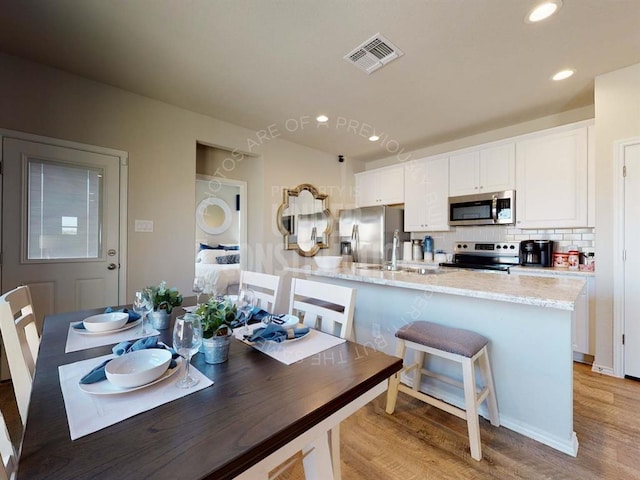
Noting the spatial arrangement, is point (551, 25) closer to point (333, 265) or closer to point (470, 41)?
point (470, 41)

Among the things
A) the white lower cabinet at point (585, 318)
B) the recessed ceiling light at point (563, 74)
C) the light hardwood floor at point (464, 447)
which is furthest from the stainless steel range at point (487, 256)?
the recessed ceiling light at point (563, 74)

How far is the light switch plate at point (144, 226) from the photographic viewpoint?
284cm

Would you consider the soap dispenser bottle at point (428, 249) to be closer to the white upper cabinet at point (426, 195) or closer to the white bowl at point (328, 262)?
the white upper cabinet at point (426, 195)

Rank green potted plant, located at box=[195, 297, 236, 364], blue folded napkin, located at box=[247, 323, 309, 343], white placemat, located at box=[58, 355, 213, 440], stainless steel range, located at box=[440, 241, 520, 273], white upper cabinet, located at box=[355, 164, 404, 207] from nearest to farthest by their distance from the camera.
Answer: white placemat, located at box=[58, 355, 213, 440] → green potted plant, located at box=[195, 297, 236, 364] → blue folded napkin, located at box=[247, 323, 309, 343] → stainless steel range, located at box=[440, 241, 520, 273] → white upper cabinet, located at box=[355, 164, 404, 207]

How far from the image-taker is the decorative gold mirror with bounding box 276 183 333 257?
4.09 m

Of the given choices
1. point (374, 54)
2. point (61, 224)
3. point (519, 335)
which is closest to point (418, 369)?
point (519, 335)

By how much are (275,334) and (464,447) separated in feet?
4.33

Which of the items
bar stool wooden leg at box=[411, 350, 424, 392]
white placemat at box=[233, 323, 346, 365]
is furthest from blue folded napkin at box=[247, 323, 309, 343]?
bar stool wooden leg at box=[411, 350, 424, 392]

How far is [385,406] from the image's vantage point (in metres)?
1.99

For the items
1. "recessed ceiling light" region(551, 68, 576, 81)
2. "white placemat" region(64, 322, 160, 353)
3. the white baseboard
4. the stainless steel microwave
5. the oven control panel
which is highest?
"recessed ceiling light" region(551, 68, 576, 81)

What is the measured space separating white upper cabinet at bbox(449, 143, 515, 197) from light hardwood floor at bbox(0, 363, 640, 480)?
225cm

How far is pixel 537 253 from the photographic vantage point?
3201mm

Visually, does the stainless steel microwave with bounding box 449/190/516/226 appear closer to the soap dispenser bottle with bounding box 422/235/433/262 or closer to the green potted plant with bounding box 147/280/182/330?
the soap dispenser bottle with bounding box 422/235/433/262

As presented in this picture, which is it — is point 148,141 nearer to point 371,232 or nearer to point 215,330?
point 215,330
